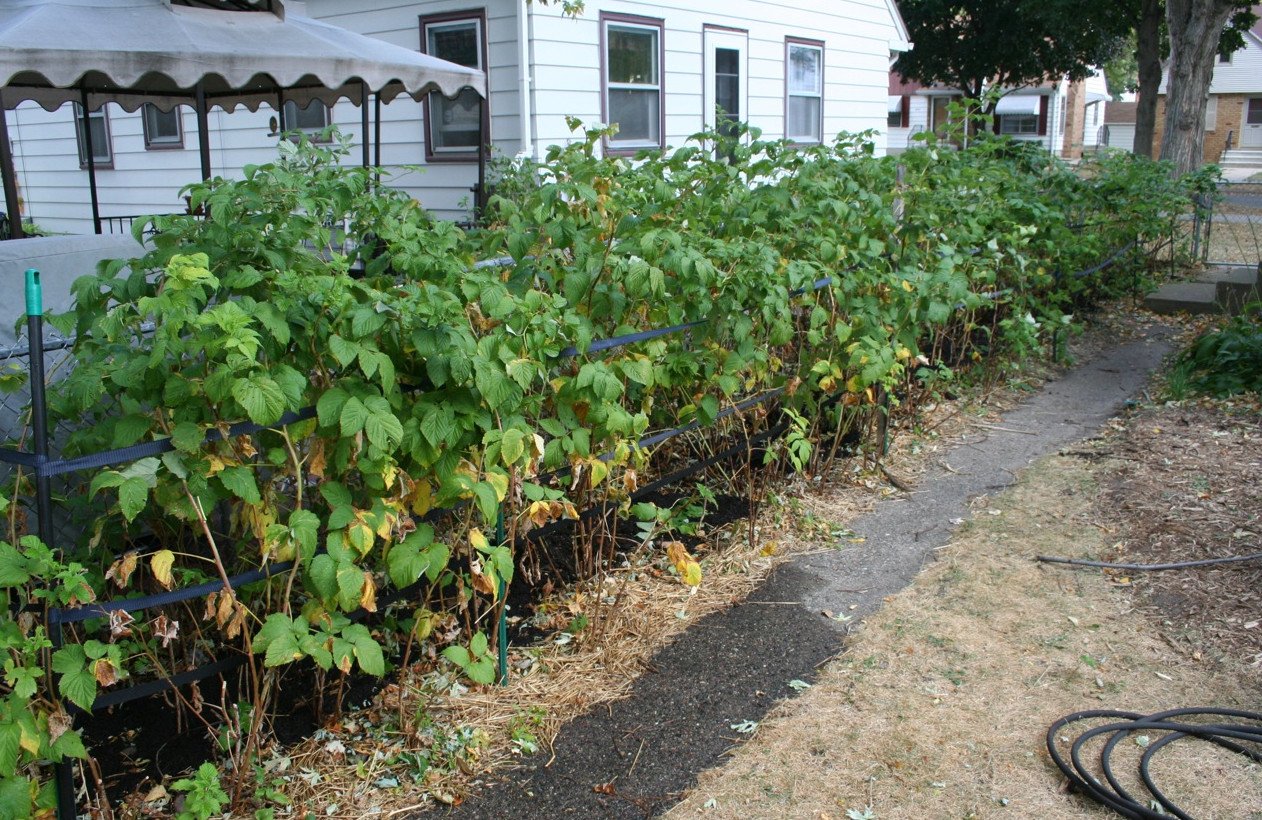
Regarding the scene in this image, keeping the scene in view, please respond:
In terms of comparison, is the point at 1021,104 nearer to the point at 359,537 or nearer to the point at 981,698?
the point at 981,698

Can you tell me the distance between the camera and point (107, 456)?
93.0 inches

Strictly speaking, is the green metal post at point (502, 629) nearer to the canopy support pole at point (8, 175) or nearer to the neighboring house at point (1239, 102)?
the canopy support pole at point (8, 175)

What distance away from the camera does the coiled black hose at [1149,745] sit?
2.82m

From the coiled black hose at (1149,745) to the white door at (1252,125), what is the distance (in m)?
56.9

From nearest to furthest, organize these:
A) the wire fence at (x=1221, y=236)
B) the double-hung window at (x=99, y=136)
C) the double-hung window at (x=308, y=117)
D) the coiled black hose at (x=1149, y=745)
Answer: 1. the coiled black hose at (x=1149, y=745)
2. the double-hung window at (x=308, y=117)
3. the wire fence at (x=1221, y=236)
4. the double-hung window at (x=99, y=136)

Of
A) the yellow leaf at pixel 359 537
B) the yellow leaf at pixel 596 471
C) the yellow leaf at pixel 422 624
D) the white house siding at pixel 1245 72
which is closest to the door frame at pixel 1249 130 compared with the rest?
the white house siding at pixel 1245 72

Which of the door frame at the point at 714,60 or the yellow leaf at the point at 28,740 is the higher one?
the door frame at the point at 714,60

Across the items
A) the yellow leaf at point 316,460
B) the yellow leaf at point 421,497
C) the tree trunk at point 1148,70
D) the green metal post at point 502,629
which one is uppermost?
the tree trunk at point 1148,70

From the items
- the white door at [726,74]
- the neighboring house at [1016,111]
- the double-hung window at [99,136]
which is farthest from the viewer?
the neighboring house at [1016,111]

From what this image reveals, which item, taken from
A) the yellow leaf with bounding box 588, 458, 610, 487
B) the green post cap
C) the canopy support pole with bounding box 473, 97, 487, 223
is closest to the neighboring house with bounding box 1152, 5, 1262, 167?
the canopy support pole with bounding box 473, 97, 487, 223

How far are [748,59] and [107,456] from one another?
10973 millimetres

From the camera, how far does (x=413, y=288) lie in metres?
2.79

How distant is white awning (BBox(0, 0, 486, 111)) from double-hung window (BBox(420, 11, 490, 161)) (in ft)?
4.03

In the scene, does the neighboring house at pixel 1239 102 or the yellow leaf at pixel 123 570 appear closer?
the yellow leaf at pixel 123 570
